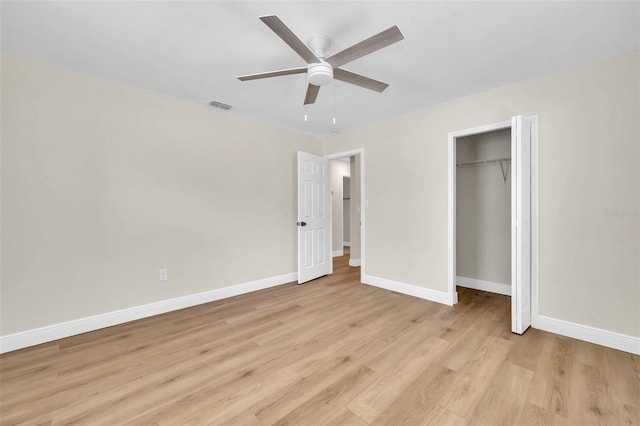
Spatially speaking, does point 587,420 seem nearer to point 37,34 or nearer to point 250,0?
point 250,0

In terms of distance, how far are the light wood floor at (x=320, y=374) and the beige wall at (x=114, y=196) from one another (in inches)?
18.2

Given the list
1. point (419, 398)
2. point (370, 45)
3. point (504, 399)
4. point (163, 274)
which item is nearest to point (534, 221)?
point (504, 399)

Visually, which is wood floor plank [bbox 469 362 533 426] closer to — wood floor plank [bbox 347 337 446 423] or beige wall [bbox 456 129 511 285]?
wood floor plank [bbox 347 337 446 423]

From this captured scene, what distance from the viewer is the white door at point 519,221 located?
8.39ft

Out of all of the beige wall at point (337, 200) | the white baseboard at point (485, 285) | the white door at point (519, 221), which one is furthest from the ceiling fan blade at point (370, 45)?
the beige wall at point (337, 200)

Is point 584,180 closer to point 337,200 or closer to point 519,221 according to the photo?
point 519,221

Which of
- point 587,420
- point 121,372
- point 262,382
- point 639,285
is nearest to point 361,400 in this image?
point 262,382

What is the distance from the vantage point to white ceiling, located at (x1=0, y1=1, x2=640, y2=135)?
5.97 ft

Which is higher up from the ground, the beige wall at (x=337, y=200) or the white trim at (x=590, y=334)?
the beige wall at (x=337, y=200)

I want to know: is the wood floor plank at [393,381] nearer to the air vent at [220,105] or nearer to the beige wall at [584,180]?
the beige wall at [584,180]

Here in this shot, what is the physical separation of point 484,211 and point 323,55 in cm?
316

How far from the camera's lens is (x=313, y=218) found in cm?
461

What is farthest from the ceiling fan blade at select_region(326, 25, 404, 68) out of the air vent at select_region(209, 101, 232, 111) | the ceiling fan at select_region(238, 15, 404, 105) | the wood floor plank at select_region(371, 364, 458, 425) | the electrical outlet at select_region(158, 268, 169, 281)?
the electrical outlet at select_region(158, 268, 169, 281)

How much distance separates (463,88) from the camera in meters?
3.01
